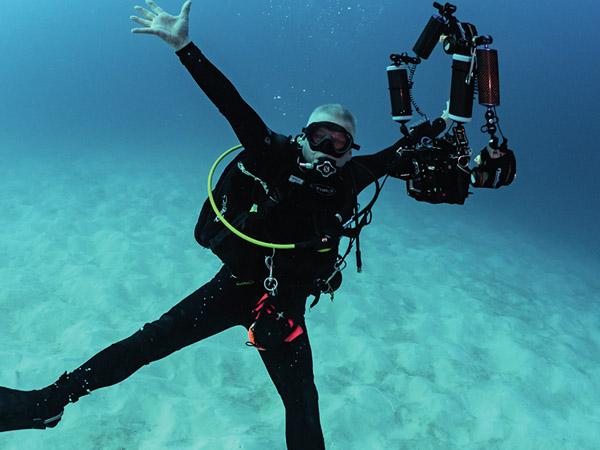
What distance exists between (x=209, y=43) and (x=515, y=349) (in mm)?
90877

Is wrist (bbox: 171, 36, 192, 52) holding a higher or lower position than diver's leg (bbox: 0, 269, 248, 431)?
higher

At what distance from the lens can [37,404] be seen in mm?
3109

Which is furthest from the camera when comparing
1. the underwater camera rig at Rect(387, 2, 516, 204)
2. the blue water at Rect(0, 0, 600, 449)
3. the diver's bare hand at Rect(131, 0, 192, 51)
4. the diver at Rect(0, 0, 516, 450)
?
the blue water at Rect(0, 0, 600, 449)

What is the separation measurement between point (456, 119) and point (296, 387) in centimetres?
210

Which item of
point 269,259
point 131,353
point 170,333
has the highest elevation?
point 269,259

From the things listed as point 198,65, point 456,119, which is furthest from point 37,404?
point 456,119

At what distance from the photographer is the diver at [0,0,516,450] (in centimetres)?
286

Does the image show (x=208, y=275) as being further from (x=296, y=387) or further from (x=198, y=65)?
(x=198, y=65)

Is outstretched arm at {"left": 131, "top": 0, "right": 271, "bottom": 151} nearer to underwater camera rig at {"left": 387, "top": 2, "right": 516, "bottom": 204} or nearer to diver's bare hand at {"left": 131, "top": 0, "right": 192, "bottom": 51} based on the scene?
diver's bare hand at {"left": 131, "top": 0, "right": 192, "bottom": 51}

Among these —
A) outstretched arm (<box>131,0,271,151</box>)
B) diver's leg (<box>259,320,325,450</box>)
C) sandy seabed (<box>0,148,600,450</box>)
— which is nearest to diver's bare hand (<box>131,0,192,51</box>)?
outstretched arm (<box>131,0,271,151</box>)

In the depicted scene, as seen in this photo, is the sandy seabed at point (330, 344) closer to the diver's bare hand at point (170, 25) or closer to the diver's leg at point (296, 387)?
the diver's leg at point (296, 387)

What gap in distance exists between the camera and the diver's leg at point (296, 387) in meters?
3.03

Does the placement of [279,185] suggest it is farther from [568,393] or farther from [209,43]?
[209,43]

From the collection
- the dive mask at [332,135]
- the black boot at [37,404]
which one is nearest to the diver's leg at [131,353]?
the black boot at [37,404]
